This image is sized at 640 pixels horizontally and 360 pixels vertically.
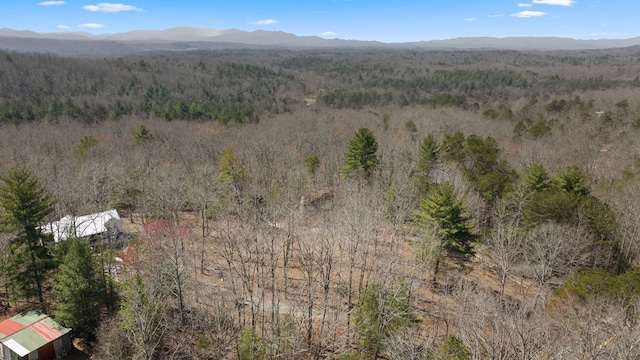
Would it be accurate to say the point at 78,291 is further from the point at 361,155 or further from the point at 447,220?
the point at 361,155

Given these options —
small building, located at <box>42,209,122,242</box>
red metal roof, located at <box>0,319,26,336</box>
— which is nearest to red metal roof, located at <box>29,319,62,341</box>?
red metal roof, located at <box>0,319,26,336</box>

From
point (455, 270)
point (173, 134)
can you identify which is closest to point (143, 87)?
point (173, 134)

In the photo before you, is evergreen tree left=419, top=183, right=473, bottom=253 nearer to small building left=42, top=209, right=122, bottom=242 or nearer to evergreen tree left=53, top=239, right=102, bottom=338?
evergreen tree left=53, top=239, right=102, bottom=338

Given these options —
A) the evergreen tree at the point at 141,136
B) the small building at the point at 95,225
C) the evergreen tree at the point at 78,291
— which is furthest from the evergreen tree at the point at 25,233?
the evergreen tree at the point at 141,136

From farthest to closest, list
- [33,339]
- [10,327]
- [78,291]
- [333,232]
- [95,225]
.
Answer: [95,225] < [10,327] < [333,232] < [78,291] < [33,339]

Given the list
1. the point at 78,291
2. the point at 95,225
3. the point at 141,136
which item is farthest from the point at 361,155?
the point at 141,136

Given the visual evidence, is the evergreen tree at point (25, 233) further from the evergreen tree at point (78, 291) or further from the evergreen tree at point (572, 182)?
the evergreen tree at point (572, 182)

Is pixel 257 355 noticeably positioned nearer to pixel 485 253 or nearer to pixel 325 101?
pixel 485 253
